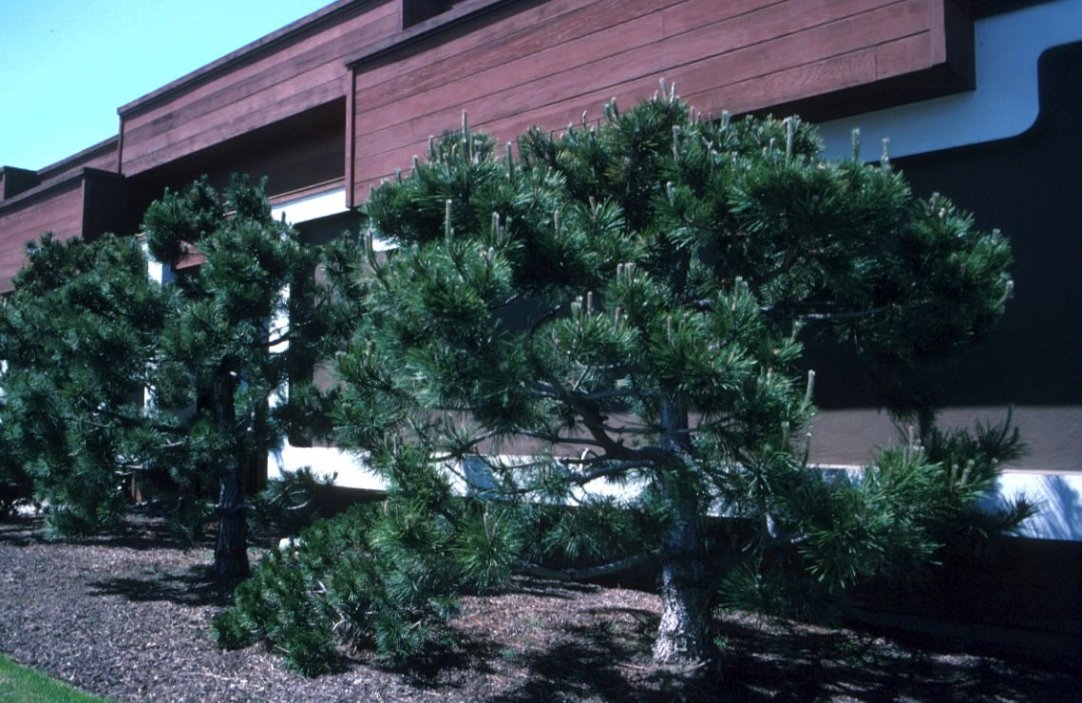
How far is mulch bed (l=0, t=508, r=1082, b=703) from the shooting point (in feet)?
18.4

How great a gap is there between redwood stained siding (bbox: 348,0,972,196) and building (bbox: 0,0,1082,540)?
1cm

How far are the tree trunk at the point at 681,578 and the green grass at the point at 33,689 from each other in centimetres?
330

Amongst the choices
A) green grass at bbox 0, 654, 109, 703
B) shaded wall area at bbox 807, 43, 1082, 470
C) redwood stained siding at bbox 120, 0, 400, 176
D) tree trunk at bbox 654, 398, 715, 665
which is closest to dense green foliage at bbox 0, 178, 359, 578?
green grass at bbox 0, 654, 109, 703

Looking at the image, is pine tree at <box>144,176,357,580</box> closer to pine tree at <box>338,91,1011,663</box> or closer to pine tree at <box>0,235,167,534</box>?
pine tree at <box>0,235,167,534</box>

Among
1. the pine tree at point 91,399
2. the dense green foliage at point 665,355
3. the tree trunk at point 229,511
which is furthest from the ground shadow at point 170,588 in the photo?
the dense green foliage at point 665,355

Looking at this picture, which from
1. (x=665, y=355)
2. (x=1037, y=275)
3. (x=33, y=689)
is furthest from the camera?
(x=1037, y=275)

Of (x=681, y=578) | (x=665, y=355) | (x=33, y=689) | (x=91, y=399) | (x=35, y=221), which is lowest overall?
(x=33, y=689)

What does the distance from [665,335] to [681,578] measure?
5.87ft

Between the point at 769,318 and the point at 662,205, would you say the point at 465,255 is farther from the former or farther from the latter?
the point at 769,318

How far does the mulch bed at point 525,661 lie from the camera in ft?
18.4

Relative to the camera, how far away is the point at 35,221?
49.8 feet

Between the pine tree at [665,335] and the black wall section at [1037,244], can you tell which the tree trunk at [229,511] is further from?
the black wall section at [1037,244]

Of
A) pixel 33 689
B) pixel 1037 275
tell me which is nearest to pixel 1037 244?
pixel 1037 275

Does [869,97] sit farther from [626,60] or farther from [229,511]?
[229,511]
